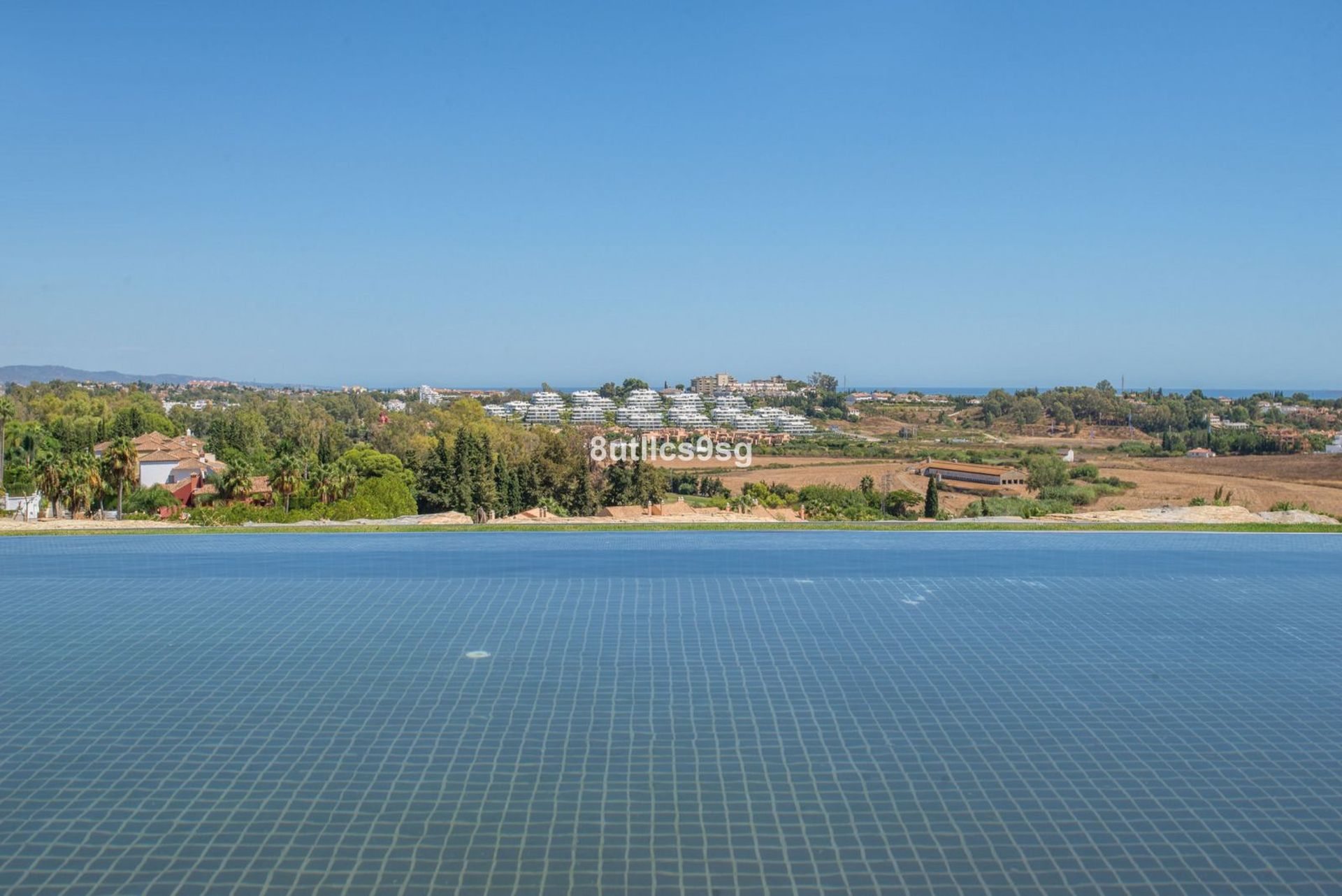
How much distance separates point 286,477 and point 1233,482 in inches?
1137

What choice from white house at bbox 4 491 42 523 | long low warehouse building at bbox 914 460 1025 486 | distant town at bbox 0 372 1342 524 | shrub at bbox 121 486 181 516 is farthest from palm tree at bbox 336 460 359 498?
long low warehouse building at bbox 914 460 1025 486

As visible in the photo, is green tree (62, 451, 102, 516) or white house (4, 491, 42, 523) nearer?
white house (4, 491, 42, 523)

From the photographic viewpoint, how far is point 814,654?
716 centimetres

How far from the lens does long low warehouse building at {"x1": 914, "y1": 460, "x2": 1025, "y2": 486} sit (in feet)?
113

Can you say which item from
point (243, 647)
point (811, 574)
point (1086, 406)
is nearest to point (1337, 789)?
point (811, 574)

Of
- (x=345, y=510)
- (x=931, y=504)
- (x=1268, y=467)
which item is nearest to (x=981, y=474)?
(x=1268, y=467)

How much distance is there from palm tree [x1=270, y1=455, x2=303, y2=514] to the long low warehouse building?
2086cm

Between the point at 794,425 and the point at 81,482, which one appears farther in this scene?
the point at 794,425

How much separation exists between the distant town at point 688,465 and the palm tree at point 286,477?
34mm

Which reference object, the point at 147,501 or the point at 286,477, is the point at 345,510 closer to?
the point at 286,477

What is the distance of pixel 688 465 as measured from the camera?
4744 centimetres

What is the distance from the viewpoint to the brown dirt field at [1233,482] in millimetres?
27219

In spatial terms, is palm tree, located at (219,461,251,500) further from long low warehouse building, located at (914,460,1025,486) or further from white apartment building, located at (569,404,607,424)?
white apartment building, located at (569,404,607,424)

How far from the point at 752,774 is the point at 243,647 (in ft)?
13.7
